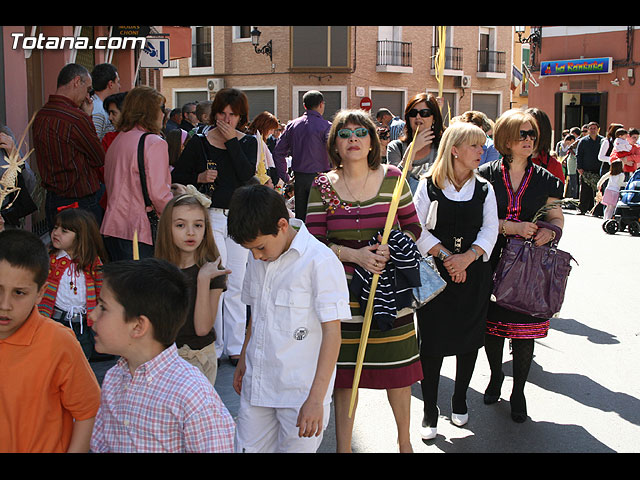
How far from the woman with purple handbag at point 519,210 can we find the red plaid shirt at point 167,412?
10.3 ft

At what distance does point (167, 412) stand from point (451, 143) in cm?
295

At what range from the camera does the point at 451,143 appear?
15.9ft

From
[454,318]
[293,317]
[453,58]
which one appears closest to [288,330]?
[293,317]

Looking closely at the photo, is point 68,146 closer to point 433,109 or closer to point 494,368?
point 433,109

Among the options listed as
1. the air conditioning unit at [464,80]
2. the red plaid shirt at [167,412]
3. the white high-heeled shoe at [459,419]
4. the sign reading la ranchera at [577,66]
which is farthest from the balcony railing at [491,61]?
the red plaid shirt at [167,412]

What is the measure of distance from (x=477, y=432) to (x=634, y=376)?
5.92ft

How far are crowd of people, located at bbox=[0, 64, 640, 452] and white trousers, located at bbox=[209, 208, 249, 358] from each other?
0.02m

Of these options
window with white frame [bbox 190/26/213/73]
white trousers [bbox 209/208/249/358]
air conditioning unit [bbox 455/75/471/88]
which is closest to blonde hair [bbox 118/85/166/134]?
white trousers [bbox 209/208/249/358]

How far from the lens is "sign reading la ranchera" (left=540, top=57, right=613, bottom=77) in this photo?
98.3 ft

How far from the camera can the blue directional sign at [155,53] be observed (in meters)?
13.1

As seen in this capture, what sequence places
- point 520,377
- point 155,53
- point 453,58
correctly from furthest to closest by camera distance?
point 453,58 < point 155,53 < point 520,377

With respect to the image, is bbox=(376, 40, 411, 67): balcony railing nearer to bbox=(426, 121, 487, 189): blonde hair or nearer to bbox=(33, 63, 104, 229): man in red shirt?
bbox=(33, 63, 104, 229): man in red shirt

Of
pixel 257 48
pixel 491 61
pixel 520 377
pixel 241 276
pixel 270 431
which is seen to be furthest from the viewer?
pixel 491 61
